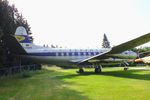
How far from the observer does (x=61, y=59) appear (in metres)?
33.4

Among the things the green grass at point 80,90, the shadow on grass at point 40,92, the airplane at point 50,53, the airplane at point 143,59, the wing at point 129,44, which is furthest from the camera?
the airplane at point 50,53

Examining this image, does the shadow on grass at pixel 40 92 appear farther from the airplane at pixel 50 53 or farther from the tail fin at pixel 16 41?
the airplane at pixel 50 53

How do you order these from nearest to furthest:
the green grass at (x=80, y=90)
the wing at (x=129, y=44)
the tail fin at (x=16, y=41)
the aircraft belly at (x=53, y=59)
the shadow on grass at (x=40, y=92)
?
the green grass at (x=80, y=90), the shadow on grass at (x=40, y=92), the wing at (x=129, y=44), the tail fin at (x=16, y=41), the aircraft belly at (x=53, y=59)

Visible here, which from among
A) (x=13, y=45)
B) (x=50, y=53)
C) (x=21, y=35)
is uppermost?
(x=21, y=35)

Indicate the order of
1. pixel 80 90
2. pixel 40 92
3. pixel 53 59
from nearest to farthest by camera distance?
pixel 40 92 < pixel 80 90 < pixel 53 59

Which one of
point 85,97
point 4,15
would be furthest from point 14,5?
point 85,97

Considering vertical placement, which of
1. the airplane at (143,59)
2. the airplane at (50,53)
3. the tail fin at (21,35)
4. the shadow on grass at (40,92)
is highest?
the tail fin at (21,35)

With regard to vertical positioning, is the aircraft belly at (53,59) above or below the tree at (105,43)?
below

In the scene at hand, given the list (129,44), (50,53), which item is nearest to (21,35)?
(50,53)

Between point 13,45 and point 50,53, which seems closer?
point 13,45

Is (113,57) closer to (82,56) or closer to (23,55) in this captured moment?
(82,56)

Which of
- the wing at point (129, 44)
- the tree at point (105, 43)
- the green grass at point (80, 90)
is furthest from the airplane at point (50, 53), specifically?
the tree at point (105, 43)

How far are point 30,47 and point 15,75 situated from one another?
15.8 ft

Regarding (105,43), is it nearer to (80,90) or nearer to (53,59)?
(53,59)
